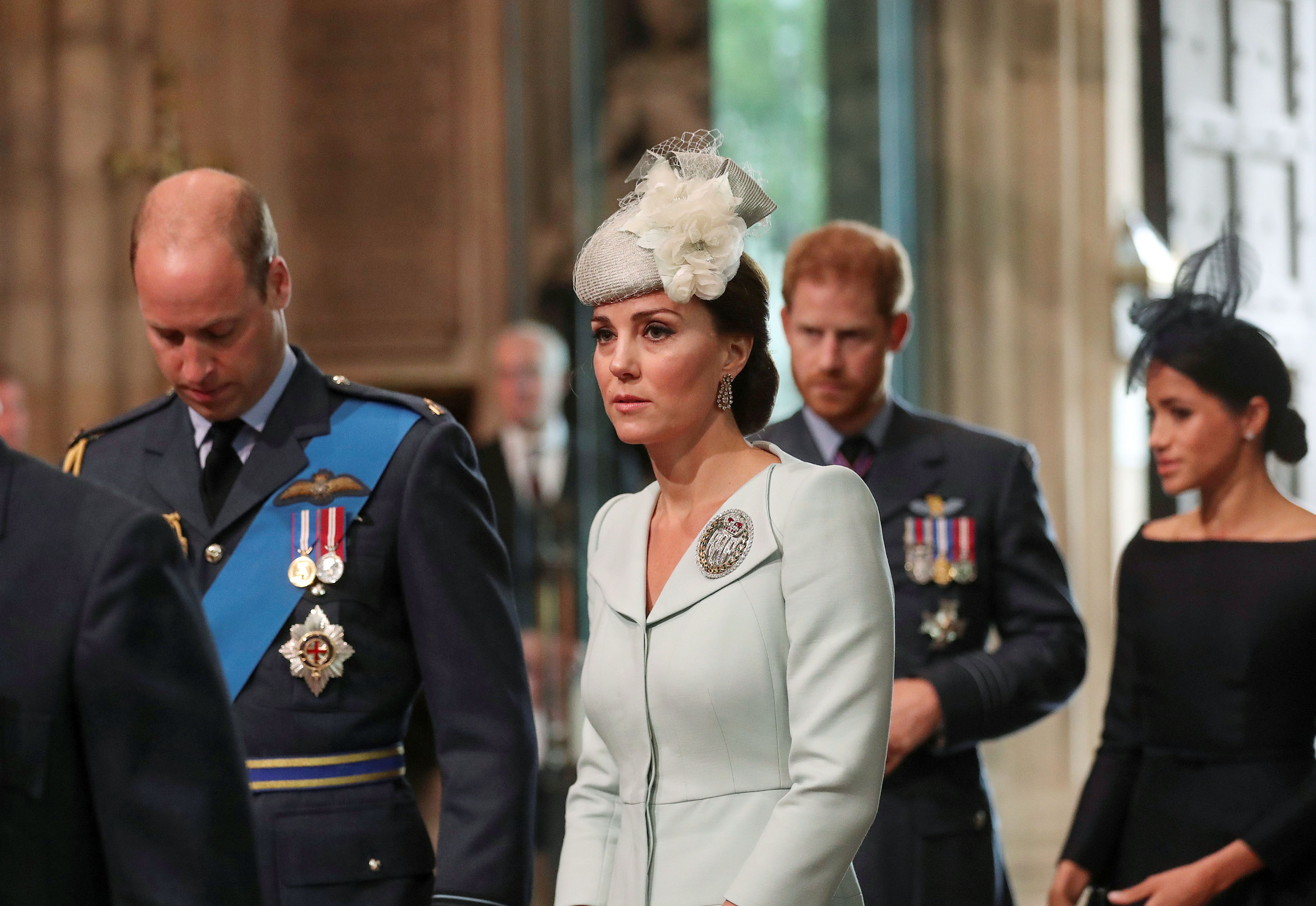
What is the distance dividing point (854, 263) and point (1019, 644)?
71 centimetres

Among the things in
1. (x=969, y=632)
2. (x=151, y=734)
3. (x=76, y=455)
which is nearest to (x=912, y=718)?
(x=969, y=632)

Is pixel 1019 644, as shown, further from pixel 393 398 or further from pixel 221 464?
pixel 221 464

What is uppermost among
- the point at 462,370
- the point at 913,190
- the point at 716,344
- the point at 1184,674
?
the point at 913,190

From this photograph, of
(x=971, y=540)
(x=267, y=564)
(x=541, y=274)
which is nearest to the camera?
(x=267, y=564)

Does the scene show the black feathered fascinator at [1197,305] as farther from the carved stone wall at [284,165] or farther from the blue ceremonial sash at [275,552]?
the carved stone wall at [284,165]

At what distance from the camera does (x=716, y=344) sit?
188cm

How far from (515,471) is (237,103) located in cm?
263

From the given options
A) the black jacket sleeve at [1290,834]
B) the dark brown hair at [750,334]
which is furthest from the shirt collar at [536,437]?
the dark brown hair at [750,334]

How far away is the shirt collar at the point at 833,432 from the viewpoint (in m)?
2.81

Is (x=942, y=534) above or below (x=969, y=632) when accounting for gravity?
above

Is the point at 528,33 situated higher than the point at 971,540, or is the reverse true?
the point at 528,33

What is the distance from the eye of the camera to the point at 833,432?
2.82 meters

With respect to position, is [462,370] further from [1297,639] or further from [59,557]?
[59,557]

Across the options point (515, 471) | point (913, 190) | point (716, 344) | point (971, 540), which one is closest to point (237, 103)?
point (515, 471)
